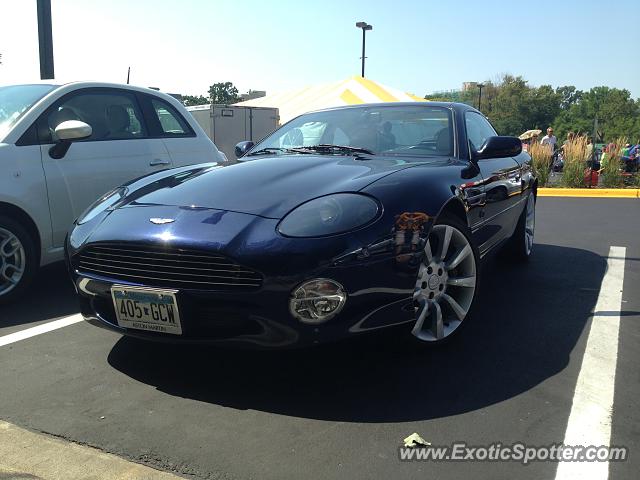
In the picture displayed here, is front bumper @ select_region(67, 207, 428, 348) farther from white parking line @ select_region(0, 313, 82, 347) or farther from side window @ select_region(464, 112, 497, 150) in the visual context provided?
side window @ select_region(464, 112, 497, 150)

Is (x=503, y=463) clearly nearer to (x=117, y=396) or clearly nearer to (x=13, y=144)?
(x=117, y=396)

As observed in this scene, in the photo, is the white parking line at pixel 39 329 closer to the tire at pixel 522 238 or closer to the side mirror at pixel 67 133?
the side mirror at pixel 67 133

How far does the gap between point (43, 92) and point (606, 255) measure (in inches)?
205

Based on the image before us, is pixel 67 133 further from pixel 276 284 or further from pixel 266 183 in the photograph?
pixel 276 284

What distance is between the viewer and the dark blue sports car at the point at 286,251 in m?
2.37

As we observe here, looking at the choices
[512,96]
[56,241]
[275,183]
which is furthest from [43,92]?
[512,96]

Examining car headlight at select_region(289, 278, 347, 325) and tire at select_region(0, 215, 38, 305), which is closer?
car headlight at select_region(289, 278, 347, 325)

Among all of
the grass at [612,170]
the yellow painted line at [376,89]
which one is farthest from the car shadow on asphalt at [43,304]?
the yellow painted line at [376,89]

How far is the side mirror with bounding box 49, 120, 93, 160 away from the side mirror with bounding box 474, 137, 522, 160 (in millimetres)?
2668

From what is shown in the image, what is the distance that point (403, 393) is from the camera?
2.57m

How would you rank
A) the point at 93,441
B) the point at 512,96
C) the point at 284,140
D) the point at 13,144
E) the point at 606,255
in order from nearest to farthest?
1. the point at 93,441
2. the point at 13,144
3. the point at 284,140
4. the point at 606,255
5. the point at 512,96

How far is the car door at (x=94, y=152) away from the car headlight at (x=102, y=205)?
1001mm

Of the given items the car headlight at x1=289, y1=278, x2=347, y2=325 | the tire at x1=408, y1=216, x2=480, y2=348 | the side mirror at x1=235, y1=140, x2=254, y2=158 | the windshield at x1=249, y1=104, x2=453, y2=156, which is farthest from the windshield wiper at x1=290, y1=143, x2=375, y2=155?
the car headlight at x1=289, y1=278, x2=347, y2=325

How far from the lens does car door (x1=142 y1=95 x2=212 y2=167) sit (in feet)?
16.2
